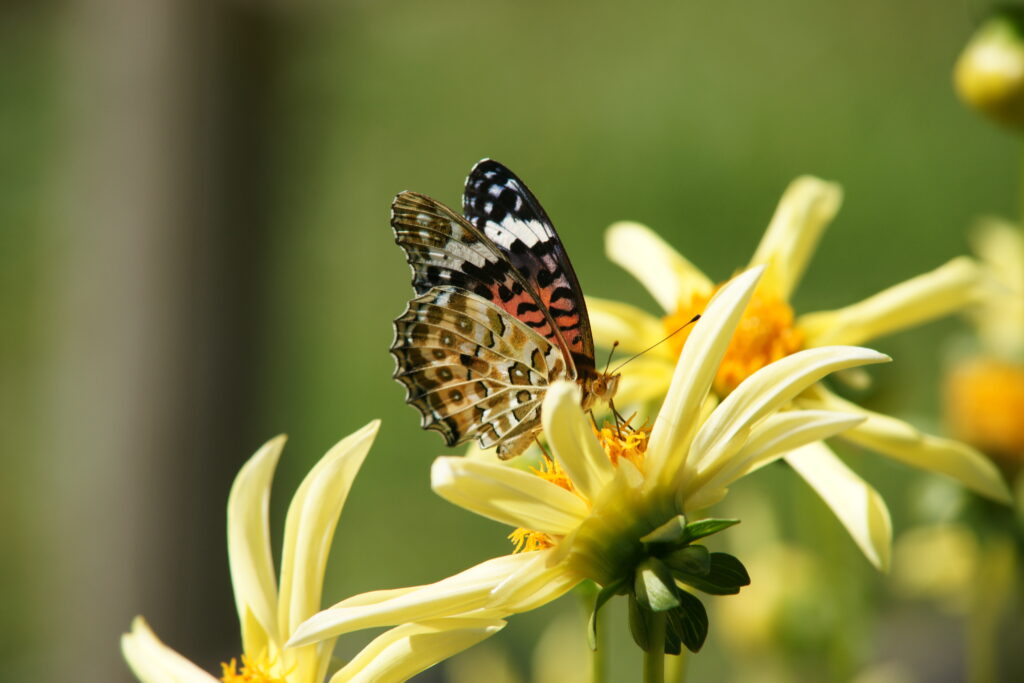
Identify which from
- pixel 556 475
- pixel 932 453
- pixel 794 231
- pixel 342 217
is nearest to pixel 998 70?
pixel 794 231

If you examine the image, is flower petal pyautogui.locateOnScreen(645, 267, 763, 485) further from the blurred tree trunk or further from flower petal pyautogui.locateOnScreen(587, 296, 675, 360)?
the blurred tree trunk

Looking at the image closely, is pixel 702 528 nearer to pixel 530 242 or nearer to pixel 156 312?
pixel 530 242

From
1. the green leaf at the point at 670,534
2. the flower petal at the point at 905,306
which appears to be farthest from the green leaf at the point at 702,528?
the flower petal at the point at 905,306

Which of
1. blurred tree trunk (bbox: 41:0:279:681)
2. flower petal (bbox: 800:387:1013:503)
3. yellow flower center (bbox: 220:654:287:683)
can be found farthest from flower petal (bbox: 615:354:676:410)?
blurred tree trunk (bbox: 41:0:279:681)

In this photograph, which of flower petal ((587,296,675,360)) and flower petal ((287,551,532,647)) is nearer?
flower petal ((287,551,532,647))

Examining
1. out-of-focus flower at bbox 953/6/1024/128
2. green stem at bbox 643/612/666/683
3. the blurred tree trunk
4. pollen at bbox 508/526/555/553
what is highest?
the blurred tree trunk
